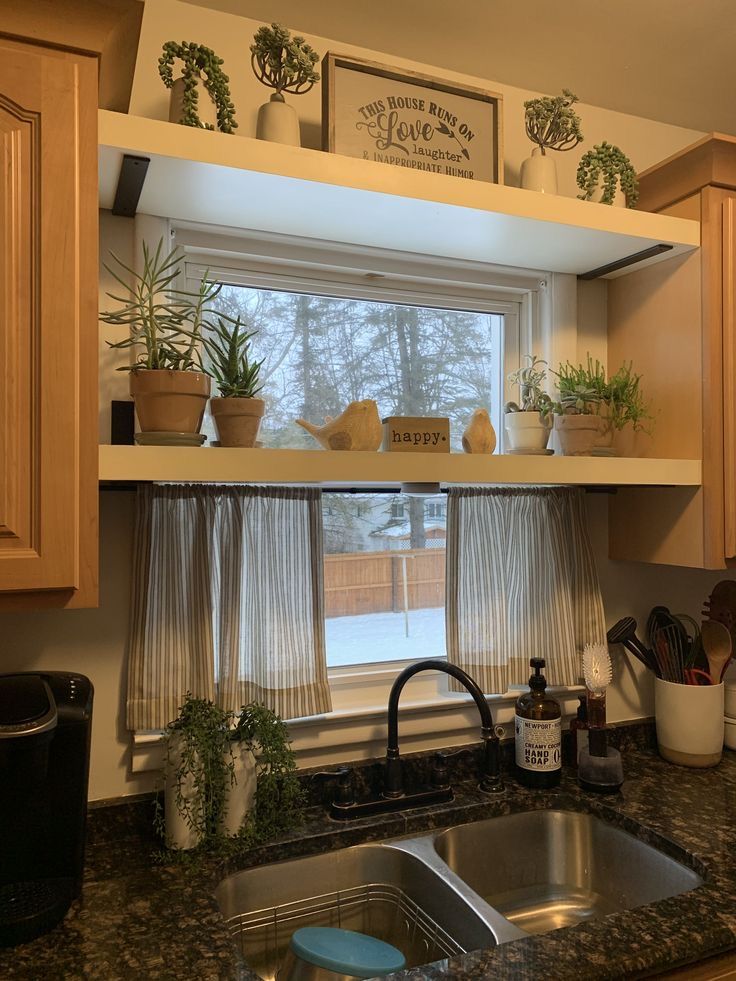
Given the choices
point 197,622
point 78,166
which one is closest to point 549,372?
point 197,622

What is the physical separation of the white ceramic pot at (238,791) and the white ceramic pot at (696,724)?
101 centimetres

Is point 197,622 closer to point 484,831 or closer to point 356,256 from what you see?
point 484,831

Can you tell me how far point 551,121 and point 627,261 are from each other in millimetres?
355

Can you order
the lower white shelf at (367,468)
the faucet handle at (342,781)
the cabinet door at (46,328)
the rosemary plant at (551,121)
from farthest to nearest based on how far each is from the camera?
the rosemary plant at (551,121) < the faucet handle at (342,781) < the lower white shelf at (367,468) < the cabinet door at (46,328)

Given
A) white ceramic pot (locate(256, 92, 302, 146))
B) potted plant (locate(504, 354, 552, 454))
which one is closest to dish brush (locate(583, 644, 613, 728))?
potted plant (locate(504, 354, 552, 454))

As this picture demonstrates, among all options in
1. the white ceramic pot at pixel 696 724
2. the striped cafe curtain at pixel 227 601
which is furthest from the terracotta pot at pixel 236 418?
the white ceramic pot at pixel 696 724

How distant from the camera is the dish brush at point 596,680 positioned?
5.55 feet

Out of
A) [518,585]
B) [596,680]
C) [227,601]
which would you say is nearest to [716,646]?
[596,680]

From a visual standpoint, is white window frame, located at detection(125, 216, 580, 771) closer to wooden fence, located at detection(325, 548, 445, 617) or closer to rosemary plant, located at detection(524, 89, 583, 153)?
wooden fence, located at detection(325, 548, 445, 617)

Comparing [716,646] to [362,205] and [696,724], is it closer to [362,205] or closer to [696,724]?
[696,724]

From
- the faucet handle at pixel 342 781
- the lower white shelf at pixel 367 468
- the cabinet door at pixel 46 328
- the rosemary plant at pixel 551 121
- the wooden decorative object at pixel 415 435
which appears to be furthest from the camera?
the rosemary plant at pixel 551 121

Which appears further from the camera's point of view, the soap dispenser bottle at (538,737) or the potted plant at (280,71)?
the soap dispenser bottle at (538,737)

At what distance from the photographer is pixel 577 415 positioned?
1626 millimetres

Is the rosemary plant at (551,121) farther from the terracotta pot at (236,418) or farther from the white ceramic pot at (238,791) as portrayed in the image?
the white ceramic pot at (238,791)
